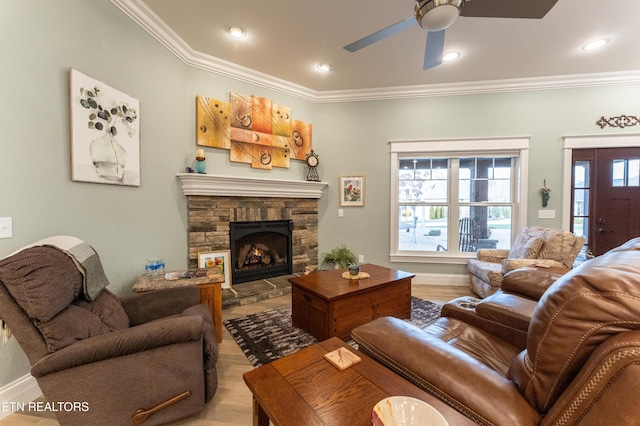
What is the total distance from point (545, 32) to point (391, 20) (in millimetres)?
1591

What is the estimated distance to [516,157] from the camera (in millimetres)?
3576

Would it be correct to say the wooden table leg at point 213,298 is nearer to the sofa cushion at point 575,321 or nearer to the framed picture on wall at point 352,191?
the sofa cushion at point 575,321

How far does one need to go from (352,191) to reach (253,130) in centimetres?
171

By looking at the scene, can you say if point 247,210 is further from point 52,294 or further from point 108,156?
point 52,294

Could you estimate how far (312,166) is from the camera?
382cm

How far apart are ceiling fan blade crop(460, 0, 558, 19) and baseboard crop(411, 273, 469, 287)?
121 inches

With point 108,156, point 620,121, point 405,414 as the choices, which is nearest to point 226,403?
point 405,414

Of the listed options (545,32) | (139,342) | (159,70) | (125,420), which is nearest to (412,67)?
(545,32)

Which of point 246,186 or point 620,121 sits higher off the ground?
point 620,121

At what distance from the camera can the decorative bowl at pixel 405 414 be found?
665mm

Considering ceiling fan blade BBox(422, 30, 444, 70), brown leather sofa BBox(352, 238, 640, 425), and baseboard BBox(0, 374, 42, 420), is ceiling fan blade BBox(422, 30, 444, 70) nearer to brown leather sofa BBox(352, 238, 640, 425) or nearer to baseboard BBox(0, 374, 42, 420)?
brown leather sofa BBox(352, 238, 640, 425)

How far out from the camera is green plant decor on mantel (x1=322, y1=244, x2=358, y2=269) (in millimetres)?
3766

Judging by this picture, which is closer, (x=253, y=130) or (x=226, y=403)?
(x=226, y=403)

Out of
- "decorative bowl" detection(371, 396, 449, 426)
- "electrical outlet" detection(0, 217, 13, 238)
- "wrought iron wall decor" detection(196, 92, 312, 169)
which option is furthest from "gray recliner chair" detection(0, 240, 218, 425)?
"wrought iron wall decor" detection(196, 92, 312, 169)
